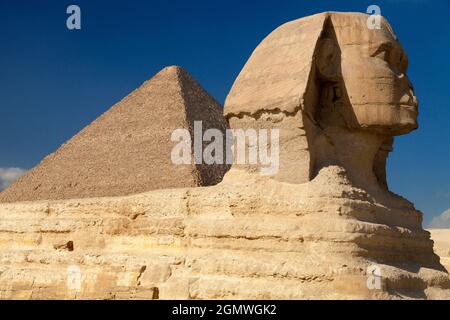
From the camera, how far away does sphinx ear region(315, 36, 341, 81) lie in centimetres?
680

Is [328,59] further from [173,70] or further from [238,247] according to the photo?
[173,70]

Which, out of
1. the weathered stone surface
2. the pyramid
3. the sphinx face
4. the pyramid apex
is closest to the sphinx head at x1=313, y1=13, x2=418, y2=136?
the sphinx face

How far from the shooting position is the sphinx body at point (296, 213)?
6.00 meters

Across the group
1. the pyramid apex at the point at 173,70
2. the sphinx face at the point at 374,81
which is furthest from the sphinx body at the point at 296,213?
the pyramid apex at the point at 173,70

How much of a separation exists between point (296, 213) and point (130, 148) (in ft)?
162

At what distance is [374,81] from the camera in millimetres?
6738

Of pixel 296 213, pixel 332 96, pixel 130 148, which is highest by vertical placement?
pixel 130 148

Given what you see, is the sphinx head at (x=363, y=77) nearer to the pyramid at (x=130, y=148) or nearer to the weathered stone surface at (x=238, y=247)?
the weathered stone surface at (x=238, y=247)

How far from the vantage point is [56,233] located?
8117 mm

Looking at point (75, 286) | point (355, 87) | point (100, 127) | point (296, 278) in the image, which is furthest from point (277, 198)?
point (100, 127)

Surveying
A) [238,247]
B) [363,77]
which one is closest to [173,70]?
[363,77]

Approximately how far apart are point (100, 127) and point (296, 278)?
5673 centimetres

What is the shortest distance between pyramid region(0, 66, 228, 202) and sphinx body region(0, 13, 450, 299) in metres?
39.2
